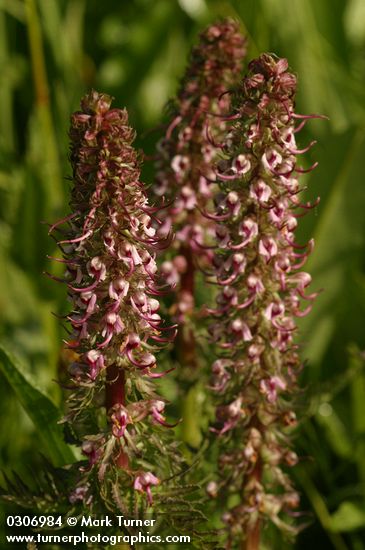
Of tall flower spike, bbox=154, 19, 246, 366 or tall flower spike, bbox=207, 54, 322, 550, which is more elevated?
tall flower spike, bbox=154, 19, 246, 366

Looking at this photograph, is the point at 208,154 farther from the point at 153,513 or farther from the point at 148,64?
the point at 148,64

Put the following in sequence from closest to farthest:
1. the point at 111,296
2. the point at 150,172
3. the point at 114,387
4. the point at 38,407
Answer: the point at 111,296 < the point at 114,387 < the point at 38,407 < the point at 150,172

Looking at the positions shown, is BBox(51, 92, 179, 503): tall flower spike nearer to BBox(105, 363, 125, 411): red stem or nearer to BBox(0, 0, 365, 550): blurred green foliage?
BBox(105, 363, 125, 411): red stem

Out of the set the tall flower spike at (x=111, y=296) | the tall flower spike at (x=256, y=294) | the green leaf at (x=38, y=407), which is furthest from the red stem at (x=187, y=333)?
the tall flower spike at (x=111, y=296)

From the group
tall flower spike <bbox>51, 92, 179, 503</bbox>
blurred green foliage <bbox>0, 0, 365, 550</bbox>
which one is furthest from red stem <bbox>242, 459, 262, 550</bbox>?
tall flower spike <bbox>51, 92, 179, 503</bbox>

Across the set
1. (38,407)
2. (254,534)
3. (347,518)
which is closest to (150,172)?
(38,407)

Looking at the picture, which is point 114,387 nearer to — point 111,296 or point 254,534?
point 111,296

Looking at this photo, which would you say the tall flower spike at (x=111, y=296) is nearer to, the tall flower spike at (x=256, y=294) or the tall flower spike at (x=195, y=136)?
the tall flower spike at (x=256, y=294)

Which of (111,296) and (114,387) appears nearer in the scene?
(111,296)
